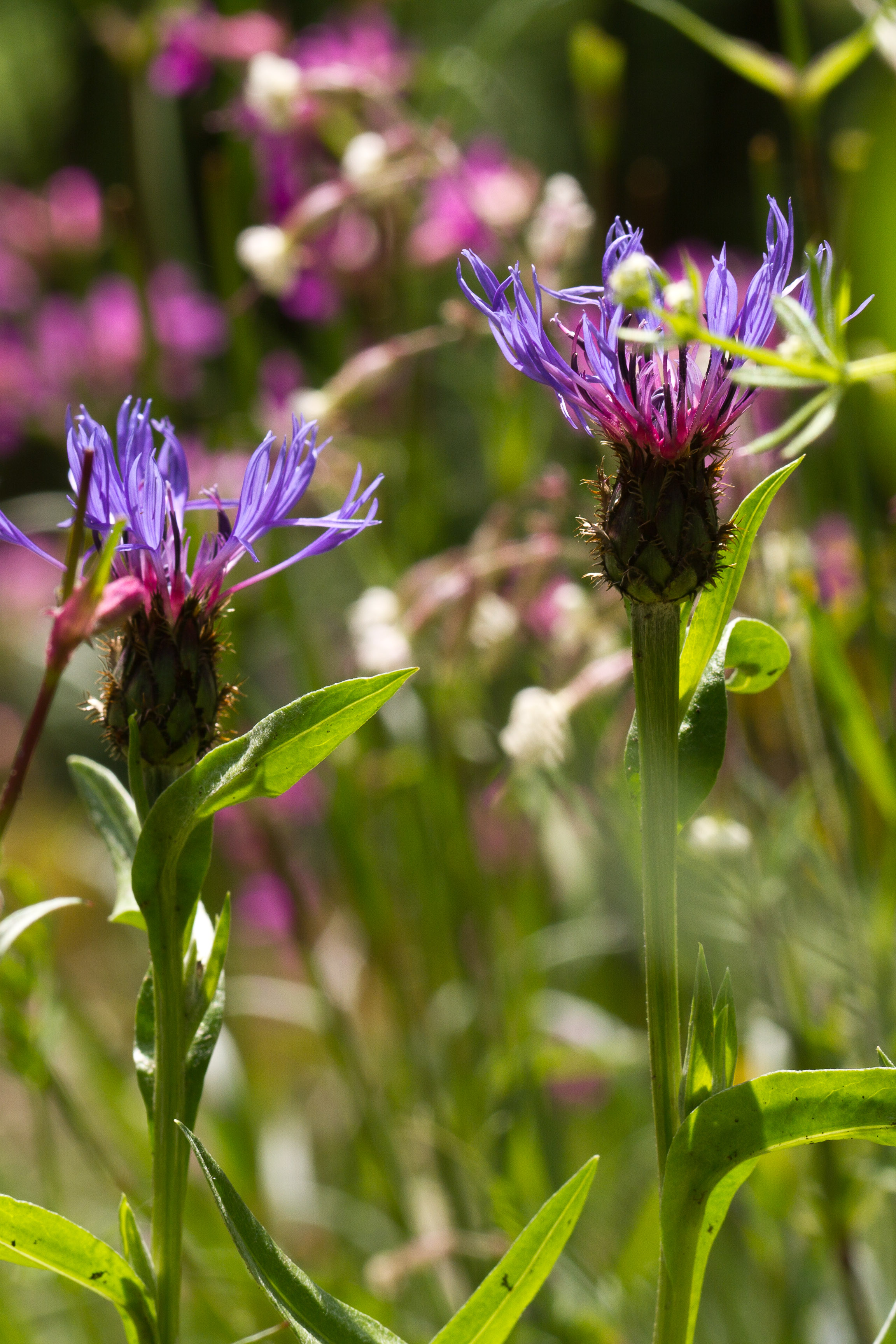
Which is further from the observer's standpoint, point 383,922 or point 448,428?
point 448,428

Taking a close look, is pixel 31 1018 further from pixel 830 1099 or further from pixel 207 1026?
pixel 830 1099

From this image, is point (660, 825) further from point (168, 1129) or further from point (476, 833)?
point (476, 833)

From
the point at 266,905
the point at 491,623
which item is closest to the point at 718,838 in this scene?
the point at 491,623

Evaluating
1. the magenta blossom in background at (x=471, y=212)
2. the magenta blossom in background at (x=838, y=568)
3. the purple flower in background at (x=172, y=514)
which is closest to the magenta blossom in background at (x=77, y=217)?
the magenta blossom in background at (x=471, y=212)

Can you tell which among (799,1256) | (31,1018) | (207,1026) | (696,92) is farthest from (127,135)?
(696,92)

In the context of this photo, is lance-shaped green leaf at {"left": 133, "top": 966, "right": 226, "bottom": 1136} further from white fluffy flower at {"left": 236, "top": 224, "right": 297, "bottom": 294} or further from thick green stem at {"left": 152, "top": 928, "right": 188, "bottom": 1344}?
white fluffy flower at {"left": 236, "top": 224, "right": 297, "bottom": 294}

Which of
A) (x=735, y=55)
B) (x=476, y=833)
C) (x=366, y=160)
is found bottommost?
(x=476, y=833)

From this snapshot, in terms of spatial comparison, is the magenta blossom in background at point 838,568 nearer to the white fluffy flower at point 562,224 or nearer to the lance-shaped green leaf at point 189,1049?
the white fluffy flower at point 562,224

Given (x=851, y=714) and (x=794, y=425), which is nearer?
(x=794, y=425)
